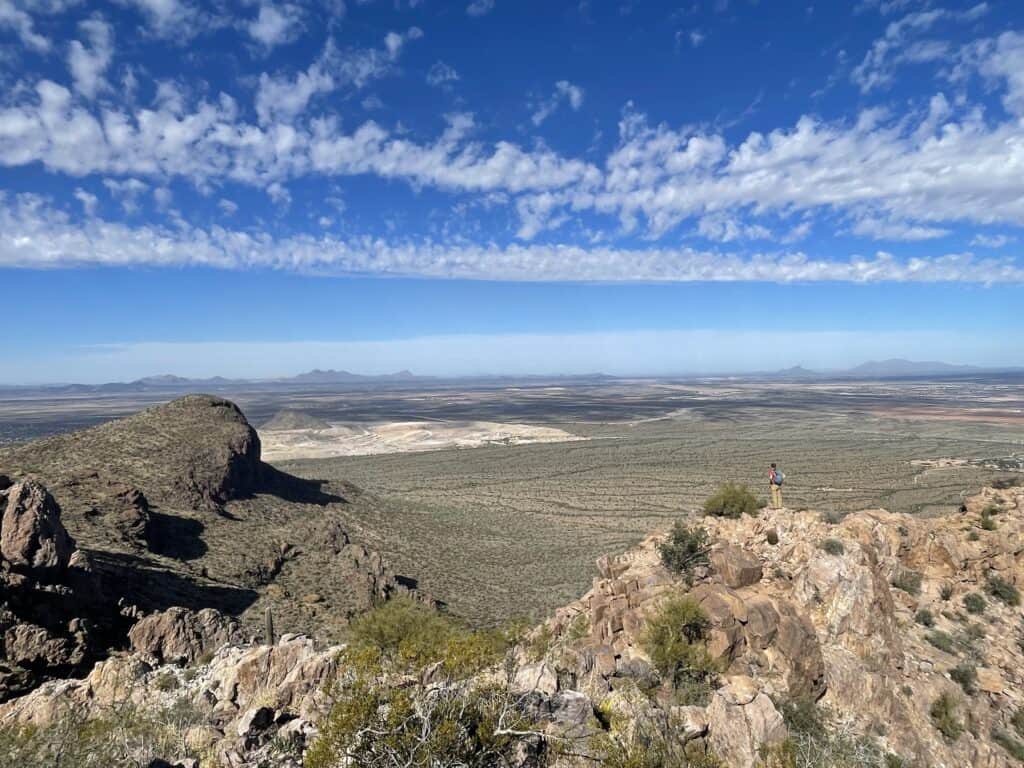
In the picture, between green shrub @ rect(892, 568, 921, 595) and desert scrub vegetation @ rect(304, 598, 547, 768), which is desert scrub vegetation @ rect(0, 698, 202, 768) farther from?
green shrub @ rect(892, 568, 921, 595)

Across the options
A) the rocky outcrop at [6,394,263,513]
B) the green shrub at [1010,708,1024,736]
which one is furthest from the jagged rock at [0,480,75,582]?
the green shrub at [1010,708,1024,736]

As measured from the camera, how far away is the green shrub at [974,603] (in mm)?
16781

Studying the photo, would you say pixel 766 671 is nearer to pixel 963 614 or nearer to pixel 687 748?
pixel 687 748

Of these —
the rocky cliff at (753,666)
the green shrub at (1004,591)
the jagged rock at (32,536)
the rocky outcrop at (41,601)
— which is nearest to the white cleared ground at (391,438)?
the jagged rock at (32,536)

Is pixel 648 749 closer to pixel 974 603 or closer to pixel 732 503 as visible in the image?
pixel 974 603

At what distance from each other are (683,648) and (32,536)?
1789 centimetres

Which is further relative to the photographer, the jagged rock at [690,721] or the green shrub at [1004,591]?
the green shrub at [1004,591]

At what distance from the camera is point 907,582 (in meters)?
17.3

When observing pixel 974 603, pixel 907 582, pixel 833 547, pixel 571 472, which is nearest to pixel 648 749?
pixel 833 547

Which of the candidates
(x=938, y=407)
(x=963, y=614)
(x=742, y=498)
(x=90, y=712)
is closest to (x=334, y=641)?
(x=90, y=712)

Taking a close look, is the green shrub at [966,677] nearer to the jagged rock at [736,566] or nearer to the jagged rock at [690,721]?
the jagged rock at [736,566]

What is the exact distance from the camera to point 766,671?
42.6ft

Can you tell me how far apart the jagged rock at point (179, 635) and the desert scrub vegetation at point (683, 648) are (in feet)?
37.7

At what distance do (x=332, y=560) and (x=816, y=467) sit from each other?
181 ft
